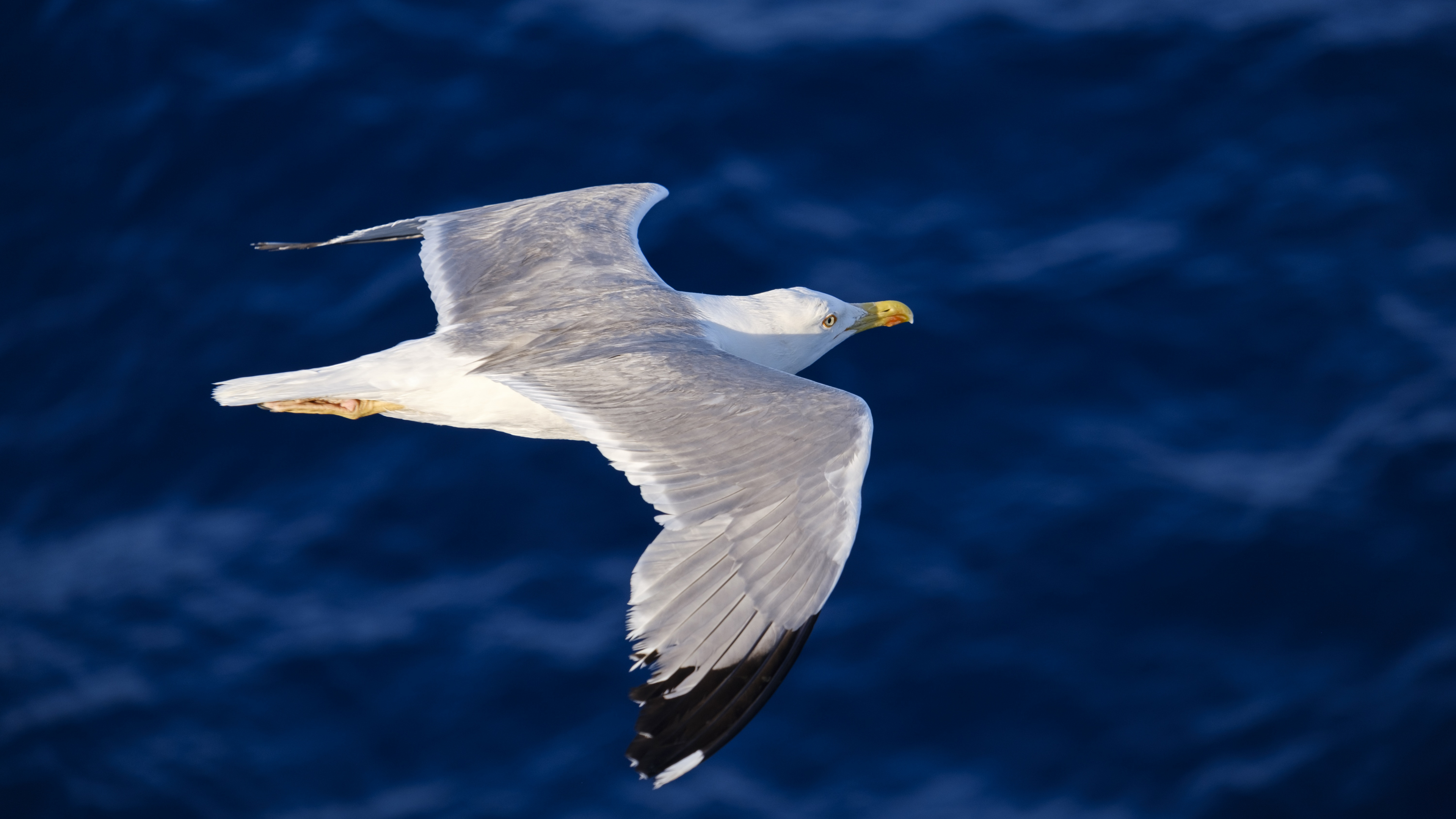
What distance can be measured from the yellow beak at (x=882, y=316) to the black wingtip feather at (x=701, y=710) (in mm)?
3762

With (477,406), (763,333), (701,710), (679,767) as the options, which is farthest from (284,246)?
(679,767)

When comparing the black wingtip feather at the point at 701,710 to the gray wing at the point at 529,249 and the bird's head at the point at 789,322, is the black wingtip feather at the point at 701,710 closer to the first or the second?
the bird's head at the point at 789,322

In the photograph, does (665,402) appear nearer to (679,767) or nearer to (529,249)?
(679,767)

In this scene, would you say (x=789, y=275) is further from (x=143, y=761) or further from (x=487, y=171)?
(x=143, y=761)

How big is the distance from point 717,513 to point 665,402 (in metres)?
0.87

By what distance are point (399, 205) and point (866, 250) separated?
3.74m

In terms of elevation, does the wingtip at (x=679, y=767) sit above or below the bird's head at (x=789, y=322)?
below

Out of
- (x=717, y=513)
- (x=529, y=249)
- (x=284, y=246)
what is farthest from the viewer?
(x=284, y=246)

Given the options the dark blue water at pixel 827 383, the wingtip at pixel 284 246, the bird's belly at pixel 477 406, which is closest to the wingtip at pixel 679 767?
the bird's belly at pixel 477 406

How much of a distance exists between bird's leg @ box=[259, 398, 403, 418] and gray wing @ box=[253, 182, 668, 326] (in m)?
0.86

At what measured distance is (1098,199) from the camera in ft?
36.6

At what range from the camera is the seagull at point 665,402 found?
567cm

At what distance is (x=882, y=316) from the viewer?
9.10m

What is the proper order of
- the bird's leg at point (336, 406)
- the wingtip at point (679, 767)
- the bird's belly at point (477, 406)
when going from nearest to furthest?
the wingtip at point (679, 767) < the bird's belly at point (477, 406) < the bird's leg at point (336, 406)
